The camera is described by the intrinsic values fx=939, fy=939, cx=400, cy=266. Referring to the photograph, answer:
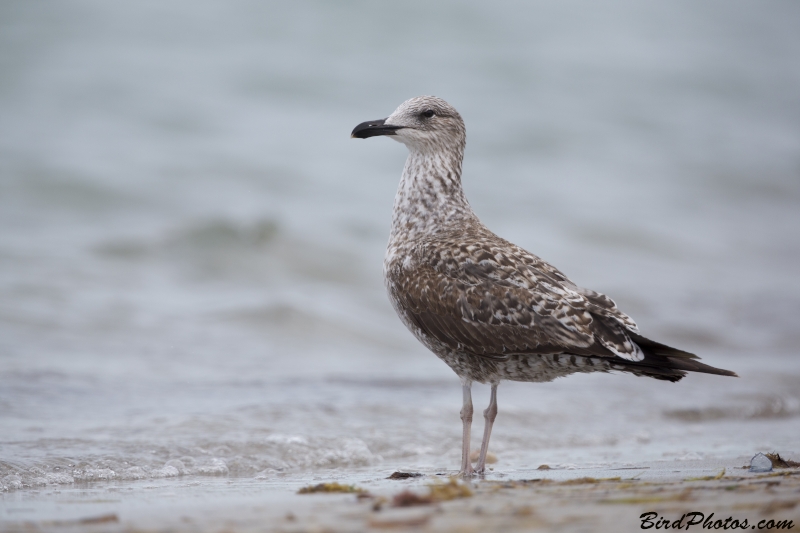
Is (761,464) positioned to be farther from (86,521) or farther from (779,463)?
(86,521)

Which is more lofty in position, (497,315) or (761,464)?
(497,315)

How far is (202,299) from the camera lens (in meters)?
11.6

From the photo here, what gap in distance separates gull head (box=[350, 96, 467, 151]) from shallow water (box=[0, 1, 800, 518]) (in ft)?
6.96

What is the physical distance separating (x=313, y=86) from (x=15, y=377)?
1467cm

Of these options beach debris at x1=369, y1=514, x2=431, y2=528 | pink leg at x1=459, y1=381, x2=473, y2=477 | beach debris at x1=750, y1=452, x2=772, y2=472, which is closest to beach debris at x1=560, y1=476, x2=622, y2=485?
beach debris at x1=750, y1=452, x2=772, y2=472

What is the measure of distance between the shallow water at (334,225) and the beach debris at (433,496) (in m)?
1.64

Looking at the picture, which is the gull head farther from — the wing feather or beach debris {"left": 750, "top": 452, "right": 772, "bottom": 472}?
beach debris {"left": 750, "top": 452, "right": 772, "bottom": 472}

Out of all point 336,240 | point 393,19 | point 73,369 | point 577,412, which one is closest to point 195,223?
point 336,240

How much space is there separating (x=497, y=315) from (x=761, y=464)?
1.53m

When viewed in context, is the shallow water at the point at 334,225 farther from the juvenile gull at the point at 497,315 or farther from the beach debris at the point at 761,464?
the beach debris at the point at 761,464

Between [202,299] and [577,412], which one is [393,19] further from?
[577,412]

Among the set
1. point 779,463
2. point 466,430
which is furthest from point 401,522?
point 779,463

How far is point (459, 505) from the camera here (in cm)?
346

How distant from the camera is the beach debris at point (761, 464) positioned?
4.68 m
